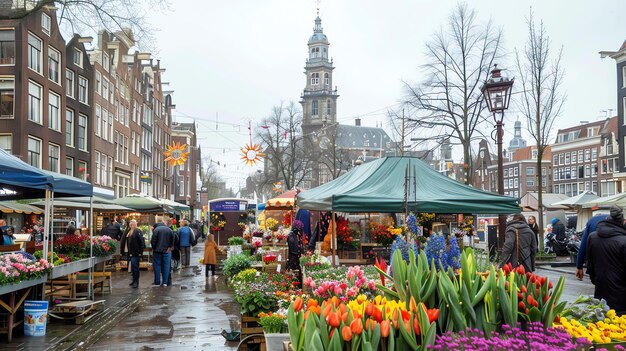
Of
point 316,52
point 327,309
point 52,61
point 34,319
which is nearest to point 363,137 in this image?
point 316,52

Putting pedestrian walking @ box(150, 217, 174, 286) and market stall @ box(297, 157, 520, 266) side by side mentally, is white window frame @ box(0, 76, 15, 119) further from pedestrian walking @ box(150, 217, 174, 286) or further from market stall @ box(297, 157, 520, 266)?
market stall @ box(297, 157, 520, 266)

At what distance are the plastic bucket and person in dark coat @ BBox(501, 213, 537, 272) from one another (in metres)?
7.67

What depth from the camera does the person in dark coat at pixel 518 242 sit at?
11.1 meters

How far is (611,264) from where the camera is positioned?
23.6 ft

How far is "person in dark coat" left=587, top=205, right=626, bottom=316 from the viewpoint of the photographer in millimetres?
7086

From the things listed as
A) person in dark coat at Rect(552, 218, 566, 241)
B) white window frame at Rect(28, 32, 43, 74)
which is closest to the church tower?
white window frame at Rect(28, 32, 43, 74)

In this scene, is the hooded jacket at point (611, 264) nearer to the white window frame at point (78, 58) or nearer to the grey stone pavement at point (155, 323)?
the grey stone pavement at point (155, 323)

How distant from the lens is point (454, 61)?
3042cm

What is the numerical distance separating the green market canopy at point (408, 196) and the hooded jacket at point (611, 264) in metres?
2.28

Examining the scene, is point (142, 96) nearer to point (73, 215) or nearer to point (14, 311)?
point (73, 215)

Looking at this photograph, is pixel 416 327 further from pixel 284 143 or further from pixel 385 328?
pixel 284 143

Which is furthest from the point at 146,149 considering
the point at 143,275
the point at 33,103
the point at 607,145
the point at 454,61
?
the point at 607,145

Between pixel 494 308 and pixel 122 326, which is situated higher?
pixel 494 308

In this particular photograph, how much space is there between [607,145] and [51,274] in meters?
63.3
